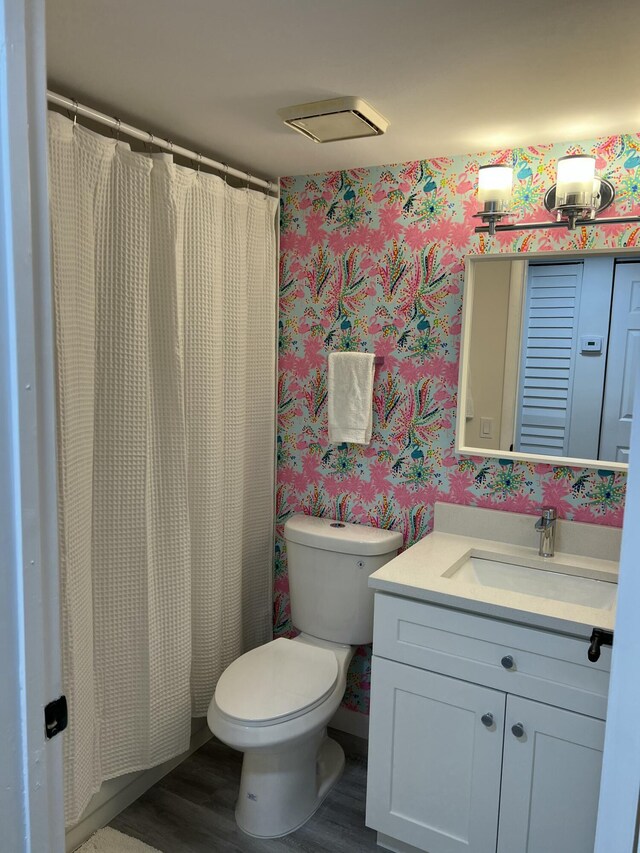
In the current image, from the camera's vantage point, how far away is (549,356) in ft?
7.04

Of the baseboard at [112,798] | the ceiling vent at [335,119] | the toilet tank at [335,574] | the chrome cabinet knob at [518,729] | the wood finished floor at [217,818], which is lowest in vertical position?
the wood finished floor at [217,818]

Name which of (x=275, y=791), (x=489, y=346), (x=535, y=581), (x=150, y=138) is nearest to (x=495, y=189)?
(x=489, y=346)

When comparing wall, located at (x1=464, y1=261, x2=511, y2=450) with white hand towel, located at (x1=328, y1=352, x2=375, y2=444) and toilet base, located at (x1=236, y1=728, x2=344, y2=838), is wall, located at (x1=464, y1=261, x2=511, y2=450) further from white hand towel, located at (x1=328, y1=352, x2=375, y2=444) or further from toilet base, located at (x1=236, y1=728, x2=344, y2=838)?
toilet base, located at (x1=236, y1=728, x2=344, y2=838)

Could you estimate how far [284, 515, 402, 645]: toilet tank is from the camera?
7.77ft

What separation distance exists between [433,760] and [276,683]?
54cm

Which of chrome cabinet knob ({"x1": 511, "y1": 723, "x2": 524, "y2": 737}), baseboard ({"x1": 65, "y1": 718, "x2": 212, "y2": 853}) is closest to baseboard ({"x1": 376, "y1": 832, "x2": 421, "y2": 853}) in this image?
chrome cabinet knob ({"x1": 511, "y1": 723, "x2": 524, "y2": 737})

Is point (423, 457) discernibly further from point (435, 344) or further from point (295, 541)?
point (295, 541)

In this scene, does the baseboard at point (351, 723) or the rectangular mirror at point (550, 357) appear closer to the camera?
the rectangular mirror at point (550, 357)

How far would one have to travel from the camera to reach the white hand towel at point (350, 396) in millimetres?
2490

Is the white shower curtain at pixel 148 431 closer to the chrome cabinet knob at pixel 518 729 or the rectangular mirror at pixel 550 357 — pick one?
the rectangular mirror at pixel 550 357

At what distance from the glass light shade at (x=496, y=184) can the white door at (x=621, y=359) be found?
421mm

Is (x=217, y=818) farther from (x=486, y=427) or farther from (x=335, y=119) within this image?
(x=335, y=119)

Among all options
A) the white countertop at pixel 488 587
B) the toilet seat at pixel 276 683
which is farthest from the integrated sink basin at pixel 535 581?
the toilet seat at pixel 276 683

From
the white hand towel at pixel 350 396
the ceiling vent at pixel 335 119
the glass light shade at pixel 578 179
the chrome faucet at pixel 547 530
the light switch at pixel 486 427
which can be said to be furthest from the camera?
the white hand towel at pixel 350 396
